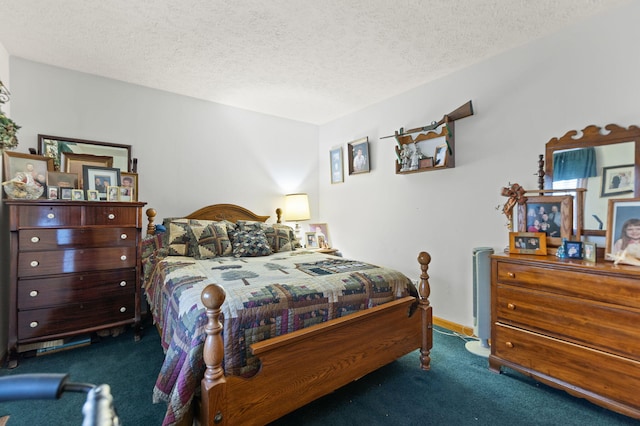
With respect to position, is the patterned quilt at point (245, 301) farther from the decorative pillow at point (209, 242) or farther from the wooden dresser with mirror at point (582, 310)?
the wooden dresser with mirror at point (582, 310)

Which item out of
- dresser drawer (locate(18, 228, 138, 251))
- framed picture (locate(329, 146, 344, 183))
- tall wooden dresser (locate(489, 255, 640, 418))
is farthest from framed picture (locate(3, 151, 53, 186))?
tall wooden dresser (locate(489, 255, 640, 418))

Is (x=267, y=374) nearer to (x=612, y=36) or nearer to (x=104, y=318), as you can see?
(x=104, y=318)

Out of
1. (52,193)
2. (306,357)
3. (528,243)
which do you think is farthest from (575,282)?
(52,193)

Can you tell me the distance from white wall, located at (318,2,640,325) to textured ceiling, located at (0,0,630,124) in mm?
174

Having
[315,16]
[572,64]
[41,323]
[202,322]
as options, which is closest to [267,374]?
[202,322]

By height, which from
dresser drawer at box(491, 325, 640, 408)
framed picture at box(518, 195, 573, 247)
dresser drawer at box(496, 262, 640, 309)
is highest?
framed picture at box(518, 195, 573, 247)

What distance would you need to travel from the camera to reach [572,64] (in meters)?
2.14

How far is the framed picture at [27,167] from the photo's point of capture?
2.30 m

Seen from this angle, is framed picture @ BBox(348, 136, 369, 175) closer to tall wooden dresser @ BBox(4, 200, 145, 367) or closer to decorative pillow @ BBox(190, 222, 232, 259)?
decorative pillow @ BBox(190, 222, 232, 259)

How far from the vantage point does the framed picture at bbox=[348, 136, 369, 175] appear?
3.69 meters

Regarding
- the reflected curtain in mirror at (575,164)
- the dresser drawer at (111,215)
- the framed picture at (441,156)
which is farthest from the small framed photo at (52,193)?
the reflected curtain in mirror at (575,164)

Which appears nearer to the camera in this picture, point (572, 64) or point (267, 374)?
point (267, 374)

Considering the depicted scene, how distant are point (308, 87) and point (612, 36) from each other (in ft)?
7.92

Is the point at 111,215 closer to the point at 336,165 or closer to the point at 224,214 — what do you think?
the point at 224,214
